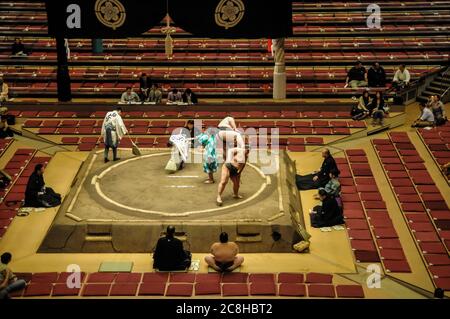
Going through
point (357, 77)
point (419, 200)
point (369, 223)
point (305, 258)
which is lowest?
point (305, 258)

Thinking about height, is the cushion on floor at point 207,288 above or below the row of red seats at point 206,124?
below

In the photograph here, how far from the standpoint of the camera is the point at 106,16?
13648 mm

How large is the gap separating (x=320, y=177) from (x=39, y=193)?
447 cm

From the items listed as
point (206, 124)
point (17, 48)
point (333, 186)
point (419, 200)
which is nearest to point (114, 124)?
point (206, 124)

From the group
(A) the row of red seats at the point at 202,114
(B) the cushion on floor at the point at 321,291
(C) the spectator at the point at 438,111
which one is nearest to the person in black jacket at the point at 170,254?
(B) the cushion on floor at the point at 321,291

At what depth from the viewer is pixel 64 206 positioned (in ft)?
36.1

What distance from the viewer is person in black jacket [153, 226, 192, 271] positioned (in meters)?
9.65

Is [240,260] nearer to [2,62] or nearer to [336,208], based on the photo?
[336,208]

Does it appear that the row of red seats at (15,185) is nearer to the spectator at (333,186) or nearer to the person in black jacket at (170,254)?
the person in black jacket at (170,254)

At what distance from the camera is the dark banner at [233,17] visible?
13406 mm

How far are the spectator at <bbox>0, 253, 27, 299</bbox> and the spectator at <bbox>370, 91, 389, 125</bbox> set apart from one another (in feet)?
26.6

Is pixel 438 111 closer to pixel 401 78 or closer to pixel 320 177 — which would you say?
pixel 401 78

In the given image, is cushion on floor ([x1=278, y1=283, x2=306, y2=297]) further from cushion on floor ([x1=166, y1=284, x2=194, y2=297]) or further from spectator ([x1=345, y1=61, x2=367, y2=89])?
spectator ([x1=345, y1=61, x2=367, y2=89])

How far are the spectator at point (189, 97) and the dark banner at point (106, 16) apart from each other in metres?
2.27
